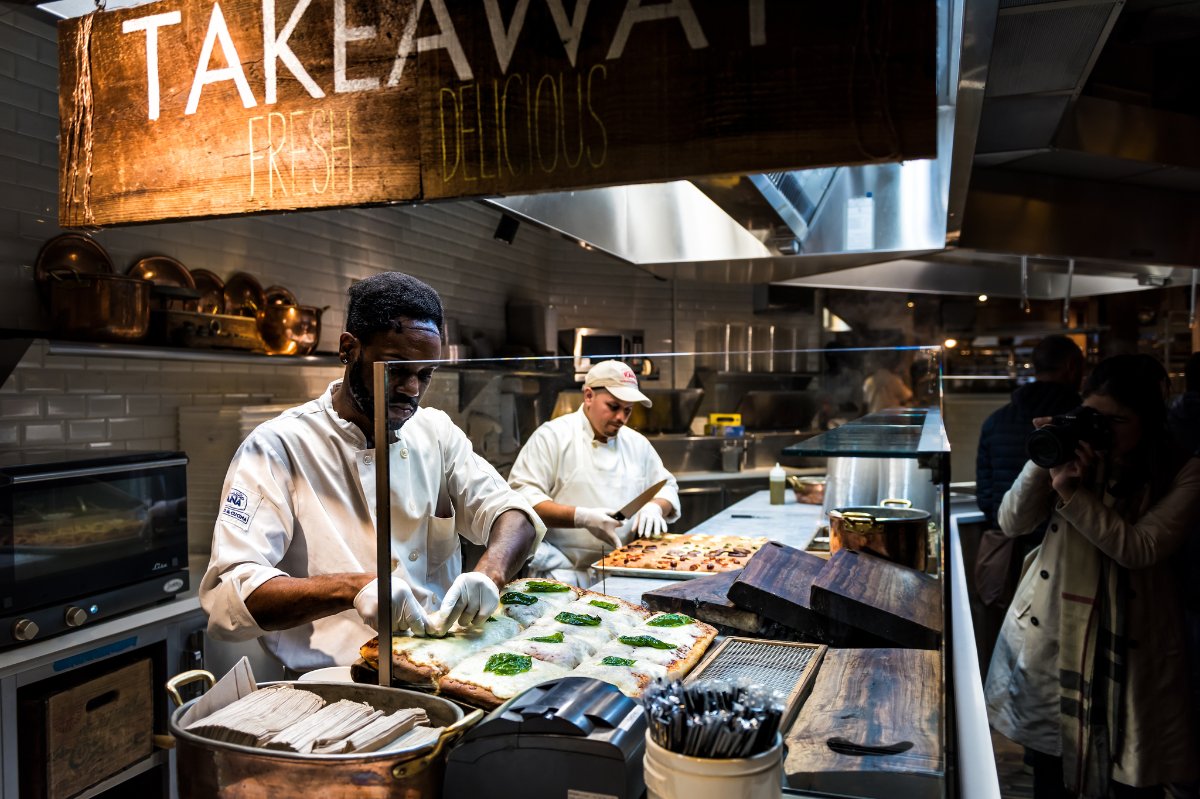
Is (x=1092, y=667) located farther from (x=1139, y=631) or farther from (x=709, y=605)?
(x=709, y=605)

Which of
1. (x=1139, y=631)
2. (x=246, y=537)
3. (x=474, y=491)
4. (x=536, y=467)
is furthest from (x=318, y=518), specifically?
(x=1139, y=631)

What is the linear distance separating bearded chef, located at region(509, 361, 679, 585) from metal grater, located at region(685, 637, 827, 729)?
1.91ft

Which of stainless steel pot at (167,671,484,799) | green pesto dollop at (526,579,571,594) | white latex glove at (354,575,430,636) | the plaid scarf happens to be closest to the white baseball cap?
green pesto dollop at (526,579,571,594)

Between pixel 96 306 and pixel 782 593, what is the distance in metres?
2.68

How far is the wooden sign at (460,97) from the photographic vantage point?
113 centimetres

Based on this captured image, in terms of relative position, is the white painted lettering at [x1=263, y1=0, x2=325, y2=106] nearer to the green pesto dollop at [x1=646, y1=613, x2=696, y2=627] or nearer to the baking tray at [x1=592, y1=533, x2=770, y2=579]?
the green pesto dollop at [x1=646, y1=613, x2=696, y2=627]

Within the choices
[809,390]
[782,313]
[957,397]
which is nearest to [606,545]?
[809,390]

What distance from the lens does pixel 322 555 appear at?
6.44 feet

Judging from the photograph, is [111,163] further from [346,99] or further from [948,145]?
[948,145]

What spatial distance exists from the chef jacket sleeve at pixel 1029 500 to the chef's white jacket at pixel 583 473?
1212 millimetres

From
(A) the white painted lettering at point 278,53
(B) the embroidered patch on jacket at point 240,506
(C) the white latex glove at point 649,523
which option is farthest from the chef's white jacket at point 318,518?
(C) the white latex glove at point 649,523

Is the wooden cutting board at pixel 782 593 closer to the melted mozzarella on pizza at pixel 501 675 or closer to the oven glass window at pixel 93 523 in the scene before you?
the melted mozzarella on pizza at pixel 501 675

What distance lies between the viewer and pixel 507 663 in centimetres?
134

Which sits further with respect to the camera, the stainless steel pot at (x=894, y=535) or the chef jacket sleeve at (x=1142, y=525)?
the chef jacket sleeve at (x=1142, y=525)
